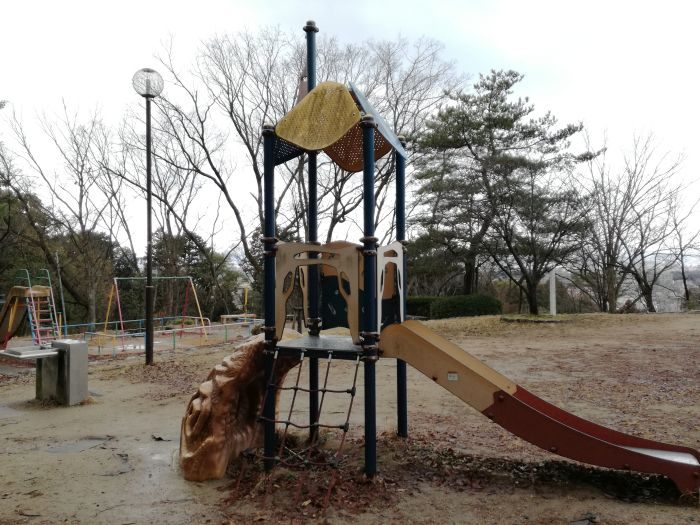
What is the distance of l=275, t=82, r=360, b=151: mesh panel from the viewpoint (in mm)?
3789

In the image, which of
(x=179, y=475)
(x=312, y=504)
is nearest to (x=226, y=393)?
(x=179, y=475)

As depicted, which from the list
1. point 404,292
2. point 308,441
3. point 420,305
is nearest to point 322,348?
point 404,292

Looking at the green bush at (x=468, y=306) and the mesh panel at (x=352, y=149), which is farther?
the green bush at (x=468, y=306)

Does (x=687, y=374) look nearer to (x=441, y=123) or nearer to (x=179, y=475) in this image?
(x=179, y=475)

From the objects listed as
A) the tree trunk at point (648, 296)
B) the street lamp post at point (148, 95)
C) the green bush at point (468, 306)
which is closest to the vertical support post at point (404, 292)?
the street lamp post at point (148, 95)

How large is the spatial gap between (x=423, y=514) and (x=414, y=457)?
1.04 meters

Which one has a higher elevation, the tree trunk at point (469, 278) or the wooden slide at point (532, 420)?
the tree trunk at point (469, 278)

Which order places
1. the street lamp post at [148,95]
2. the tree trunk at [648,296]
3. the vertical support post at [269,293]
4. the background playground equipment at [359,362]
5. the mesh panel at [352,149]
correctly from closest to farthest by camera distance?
the background playground equipment at [359,362]
the vertical support post at [269,293]
the mesh panel at [352,149]
the street lamp post at [148,95]
the tree trunk at [648,296]

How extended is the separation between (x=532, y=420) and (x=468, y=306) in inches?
648

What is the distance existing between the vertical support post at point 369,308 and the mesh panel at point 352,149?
1558 mm

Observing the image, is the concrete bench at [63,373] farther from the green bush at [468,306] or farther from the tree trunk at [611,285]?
the tree trunk at [611,285]

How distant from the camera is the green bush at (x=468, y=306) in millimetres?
19516

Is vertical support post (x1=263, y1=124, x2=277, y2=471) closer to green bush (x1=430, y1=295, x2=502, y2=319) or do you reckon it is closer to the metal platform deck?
the metal platform deck

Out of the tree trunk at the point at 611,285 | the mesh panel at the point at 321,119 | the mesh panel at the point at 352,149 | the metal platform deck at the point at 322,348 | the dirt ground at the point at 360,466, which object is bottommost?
the dirt ground at the point at 360,466
